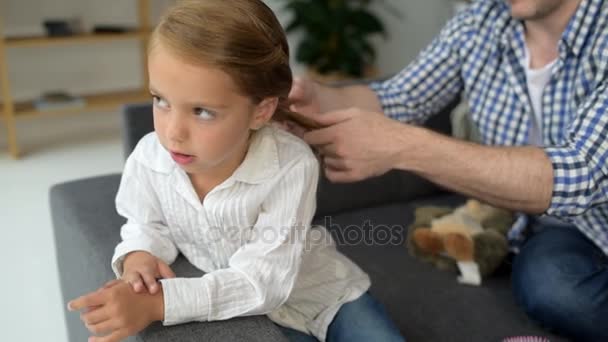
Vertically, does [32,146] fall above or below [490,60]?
below

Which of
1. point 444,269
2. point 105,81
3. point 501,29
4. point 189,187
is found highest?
point 501,29

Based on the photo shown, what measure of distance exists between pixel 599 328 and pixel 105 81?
2.82 metres

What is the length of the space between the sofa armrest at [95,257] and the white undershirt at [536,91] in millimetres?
841

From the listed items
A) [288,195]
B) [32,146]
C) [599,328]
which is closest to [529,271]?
[599,328]

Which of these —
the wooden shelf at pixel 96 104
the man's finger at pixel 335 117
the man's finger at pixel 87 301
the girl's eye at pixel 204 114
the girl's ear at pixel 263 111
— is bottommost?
the wooden shelf at pixel 96 104

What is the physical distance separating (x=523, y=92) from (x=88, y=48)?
2.50 meters

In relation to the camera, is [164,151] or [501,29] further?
[501,29]

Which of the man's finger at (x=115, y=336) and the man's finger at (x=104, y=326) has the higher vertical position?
the man's finger at (x=104, y=326)

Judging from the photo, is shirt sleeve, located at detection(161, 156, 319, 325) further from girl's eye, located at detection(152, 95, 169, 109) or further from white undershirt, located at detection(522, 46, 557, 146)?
white undershirt, located at detection(522, 46, 557, 146)

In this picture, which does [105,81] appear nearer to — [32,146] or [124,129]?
[32,146]

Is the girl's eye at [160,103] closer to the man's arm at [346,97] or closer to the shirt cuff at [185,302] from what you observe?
the shirt cuff at [185,302]

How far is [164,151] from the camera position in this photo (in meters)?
0.96

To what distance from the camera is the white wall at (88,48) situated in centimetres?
307

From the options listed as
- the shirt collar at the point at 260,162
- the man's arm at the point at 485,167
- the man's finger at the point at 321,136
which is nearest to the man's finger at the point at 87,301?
the shirt collar at the point at 260,162
